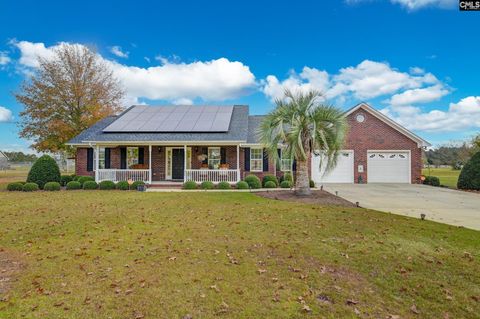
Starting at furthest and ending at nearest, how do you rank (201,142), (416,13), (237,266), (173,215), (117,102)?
(117,102)
(201,142)
(416,13)
(173,215)
(237,266)

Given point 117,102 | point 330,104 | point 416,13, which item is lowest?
point 330,104

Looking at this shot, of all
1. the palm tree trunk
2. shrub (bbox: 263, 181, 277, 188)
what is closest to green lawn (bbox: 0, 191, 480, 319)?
the palm tree trunk

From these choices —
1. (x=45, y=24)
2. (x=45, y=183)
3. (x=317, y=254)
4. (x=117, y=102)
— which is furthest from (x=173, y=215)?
(x=117, y=102)

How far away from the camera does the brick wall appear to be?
61.3 feet

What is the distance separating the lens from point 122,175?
52.7 ft

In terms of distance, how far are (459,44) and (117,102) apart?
27746mm

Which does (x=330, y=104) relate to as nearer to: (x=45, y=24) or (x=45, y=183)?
(x=45, y=183)

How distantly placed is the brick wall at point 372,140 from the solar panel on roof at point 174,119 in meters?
9.17

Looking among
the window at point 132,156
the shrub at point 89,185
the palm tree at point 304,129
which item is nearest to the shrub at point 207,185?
the palm tree at point 304,129

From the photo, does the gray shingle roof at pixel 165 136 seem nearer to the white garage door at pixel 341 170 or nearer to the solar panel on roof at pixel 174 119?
the solar panel on roof at pixel 174 119

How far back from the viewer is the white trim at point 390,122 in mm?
18453

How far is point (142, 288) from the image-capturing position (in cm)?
350

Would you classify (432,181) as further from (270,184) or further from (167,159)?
(167,159)

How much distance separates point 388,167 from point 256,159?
9.61m
